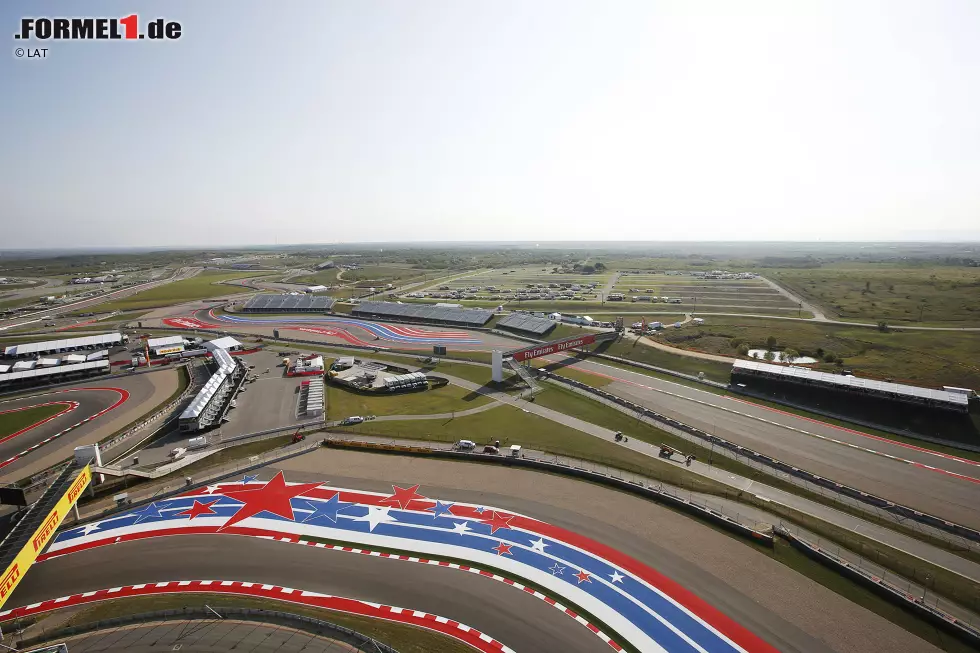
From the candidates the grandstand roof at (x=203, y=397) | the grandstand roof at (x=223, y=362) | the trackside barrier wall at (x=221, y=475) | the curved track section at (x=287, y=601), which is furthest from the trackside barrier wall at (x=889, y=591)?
the grandstand roof at (x=223, y=362)

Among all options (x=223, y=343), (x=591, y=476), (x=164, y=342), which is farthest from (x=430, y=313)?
(x=591, y=476)

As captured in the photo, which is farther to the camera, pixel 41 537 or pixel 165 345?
pixel 165 345

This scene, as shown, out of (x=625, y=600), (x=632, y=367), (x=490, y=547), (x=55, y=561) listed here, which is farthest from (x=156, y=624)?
(x=632, y=367)

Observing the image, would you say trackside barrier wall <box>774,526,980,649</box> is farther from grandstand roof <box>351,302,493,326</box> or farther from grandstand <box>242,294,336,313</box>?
grandstand <box>242,294,336,313</box>

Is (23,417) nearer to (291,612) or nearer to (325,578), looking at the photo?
(325,578)

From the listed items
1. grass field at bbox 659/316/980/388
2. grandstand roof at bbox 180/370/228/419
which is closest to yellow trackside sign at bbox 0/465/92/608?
grandstand roof at bbox 180/370/228/419

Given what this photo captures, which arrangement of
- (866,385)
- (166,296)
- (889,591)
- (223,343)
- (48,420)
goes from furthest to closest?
(166,296)
(223,343)
(866,385)
(48,420)
(889,591)
